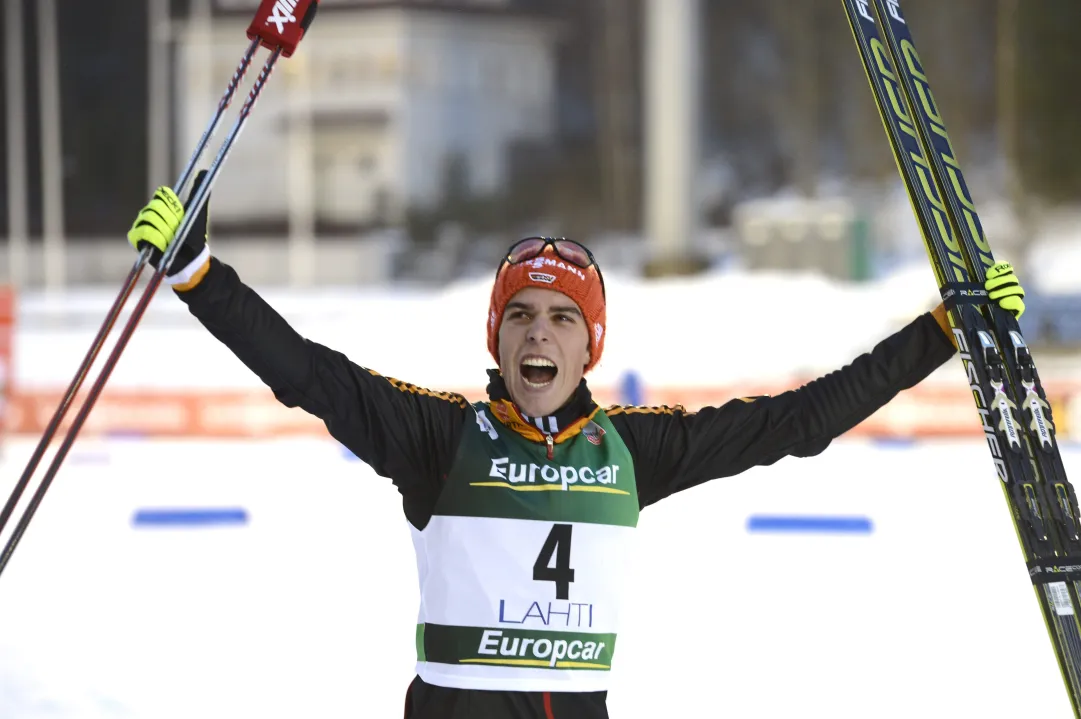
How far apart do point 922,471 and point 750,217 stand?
54.4 ft

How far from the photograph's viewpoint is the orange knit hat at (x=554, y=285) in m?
2.98

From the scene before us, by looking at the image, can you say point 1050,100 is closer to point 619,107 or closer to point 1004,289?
point 619,107

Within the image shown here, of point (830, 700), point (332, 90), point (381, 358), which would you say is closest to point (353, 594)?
point (830, 700)

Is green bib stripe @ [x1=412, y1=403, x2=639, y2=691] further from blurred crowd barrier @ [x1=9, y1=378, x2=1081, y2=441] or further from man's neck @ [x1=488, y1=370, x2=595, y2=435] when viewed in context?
blurred crowd barrier @ [x1=9, y1=378, x2=1081, y2=441]

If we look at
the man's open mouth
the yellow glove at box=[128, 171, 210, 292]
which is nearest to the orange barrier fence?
the man's open mouth

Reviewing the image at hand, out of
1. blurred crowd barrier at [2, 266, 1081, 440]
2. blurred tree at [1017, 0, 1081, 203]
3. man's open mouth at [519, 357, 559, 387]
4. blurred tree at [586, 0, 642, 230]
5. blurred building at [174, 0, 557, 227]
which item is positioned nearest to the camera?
man's open mouth at [519, 357, 559, 387]

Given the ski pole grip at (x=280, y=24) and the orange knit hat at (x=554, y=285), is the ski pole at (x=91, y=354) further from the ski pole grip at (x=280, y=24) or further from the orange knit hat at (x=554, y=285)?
the orange knit hat at (x=554, y=285)

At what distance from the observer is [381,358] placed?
16.1m

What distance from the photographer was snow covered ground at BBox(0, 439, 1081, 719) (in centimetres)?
491

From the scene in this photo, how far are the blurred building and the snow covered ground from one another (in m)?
27.8

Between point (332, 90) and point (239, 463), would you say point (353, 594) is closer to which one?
point (239, 463)

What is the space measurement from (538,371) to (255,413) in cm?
860

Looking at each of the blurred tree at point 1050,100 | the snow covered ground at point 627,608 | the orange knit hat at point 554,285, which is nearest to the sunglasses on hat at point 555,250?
the orange knit hat at point 554,285

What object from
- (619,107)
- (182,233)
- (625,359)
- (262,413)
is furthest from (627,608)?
(619,107)
